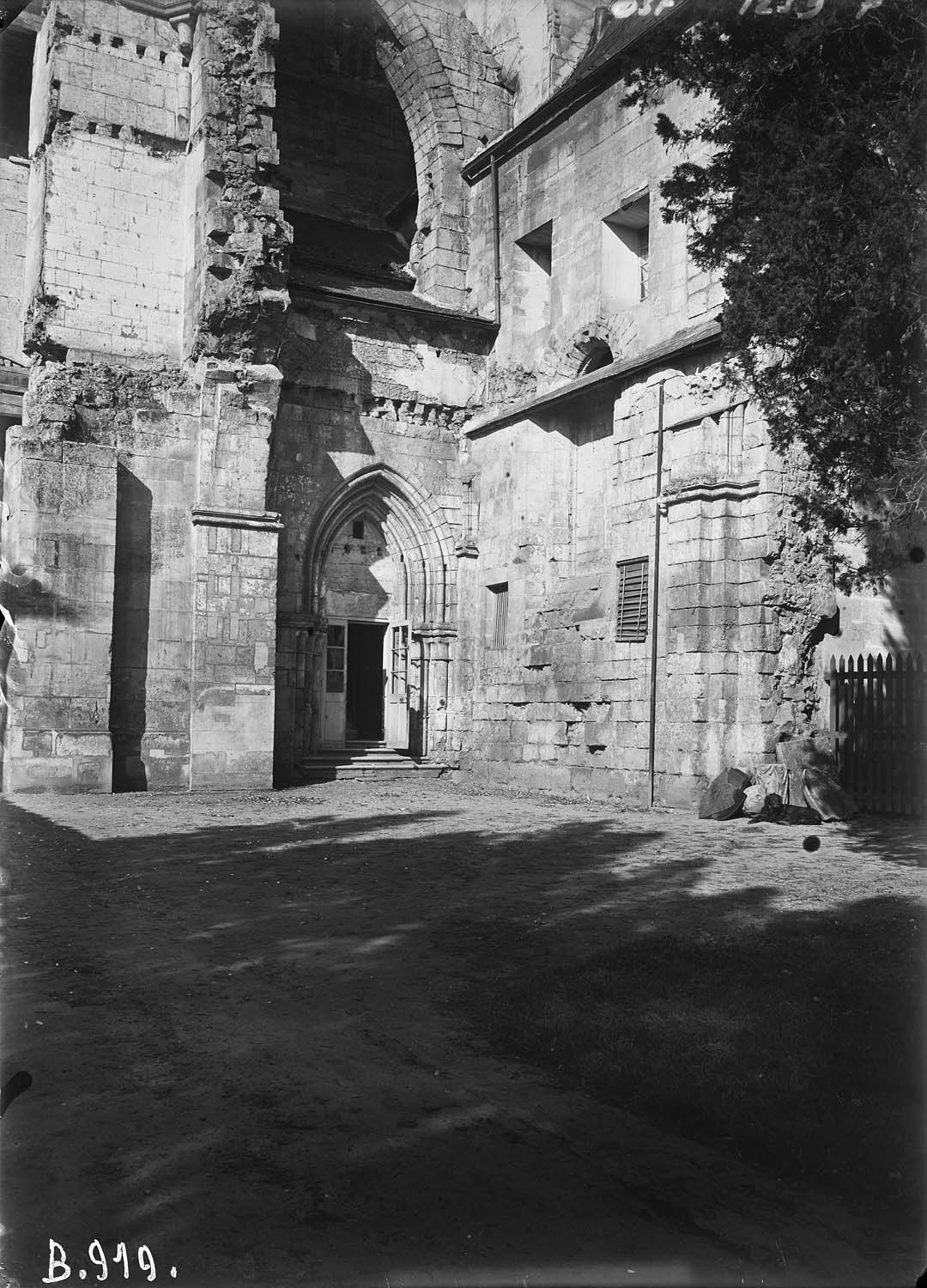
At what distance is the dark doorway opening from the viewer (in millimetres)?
20719

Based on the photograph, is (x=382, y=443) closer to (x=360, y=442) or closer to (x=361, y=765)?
(x=360, y=442)

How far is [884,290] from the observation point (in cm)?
611

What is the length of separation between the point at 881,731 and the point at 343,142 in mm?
16456

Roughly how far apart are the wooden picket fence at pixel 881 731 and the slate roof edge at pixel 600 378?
436cm

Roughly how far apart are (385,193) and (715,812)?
15.6 meters

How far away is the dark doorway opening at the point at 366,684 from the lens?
20.7m

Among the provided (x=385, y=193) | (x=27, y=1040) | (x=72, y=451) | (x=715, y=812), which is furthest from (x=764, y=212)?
(x=385, y=193)

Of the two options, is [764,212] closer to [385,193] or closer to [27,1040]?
[27,1040]

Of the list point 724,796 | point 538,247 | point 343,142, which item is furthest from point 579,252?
point 724,796

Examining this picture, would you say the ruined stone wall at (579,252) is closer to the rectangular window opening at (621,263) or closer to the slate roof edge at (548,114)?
the rectangular window opening at (621,263)

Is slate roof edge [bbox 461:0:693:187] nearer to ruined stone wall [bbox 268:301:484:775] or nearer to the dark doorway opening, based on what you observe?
ruined stone wall [bbox 268:301:484:775]

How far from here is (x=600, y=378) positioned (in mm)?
16359

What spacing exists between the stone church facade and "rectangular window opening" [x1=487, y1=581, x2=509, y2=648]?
0.05m

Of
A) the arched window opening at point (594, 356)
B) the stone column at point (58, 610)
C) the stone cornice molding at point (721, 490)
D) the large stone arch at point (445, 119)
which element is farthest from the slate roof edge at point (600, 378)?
the stone column at point (58, 610)
